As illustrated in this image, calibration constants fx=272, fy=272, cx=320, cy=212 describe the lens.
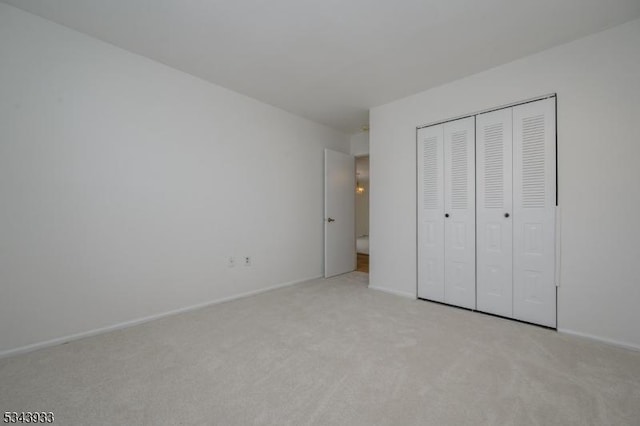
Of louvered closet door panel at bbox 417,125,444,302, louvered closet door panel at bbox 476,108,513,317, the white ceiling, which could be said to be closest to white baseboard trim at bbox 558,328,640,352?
louvered closet door panel at bbox 476,108,513,317

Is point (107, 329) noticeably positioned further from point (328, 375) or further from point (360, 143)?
point (360, 143)

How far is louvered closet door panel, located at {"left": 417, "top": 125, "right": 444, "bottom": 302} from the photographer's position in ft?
10.7

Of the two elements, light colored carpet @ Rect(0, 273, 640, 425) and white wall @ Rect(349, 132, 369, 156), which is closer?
light colored carpet @ Rect(0, 273, 640, 425)

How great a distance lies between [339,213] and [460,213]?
6.85 ft

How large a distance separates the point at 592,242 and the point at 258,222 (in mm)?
3477

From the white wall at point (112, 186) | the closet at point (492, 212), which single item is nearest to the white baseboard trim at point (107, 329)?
the white wall at point (112, 186)

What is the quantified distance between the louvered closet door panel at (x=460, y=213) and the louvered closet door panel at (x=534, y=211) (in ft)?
1.31

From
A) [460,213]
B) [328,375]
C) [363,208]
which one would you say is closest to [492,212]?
[460,213]

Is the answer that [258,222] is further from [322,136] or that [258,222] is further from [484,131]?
[484,131]

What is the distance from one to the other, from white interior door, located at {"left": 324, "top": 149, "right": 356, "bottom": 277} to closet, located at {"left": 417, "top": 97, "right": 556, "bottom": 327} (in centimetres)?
159

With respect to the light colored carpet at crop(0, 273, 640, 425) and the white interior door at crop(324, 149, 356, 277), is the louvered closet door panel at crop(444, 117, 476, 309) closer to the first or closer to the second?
the light colored carpet at crop(0, 273, 640, 425)

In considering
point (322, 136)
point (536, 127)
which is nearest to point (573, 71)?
point (536, 127)

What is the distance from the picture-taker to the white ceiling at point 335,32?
2035 mm

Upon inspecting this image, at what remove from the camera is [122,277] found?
8.34 feet
